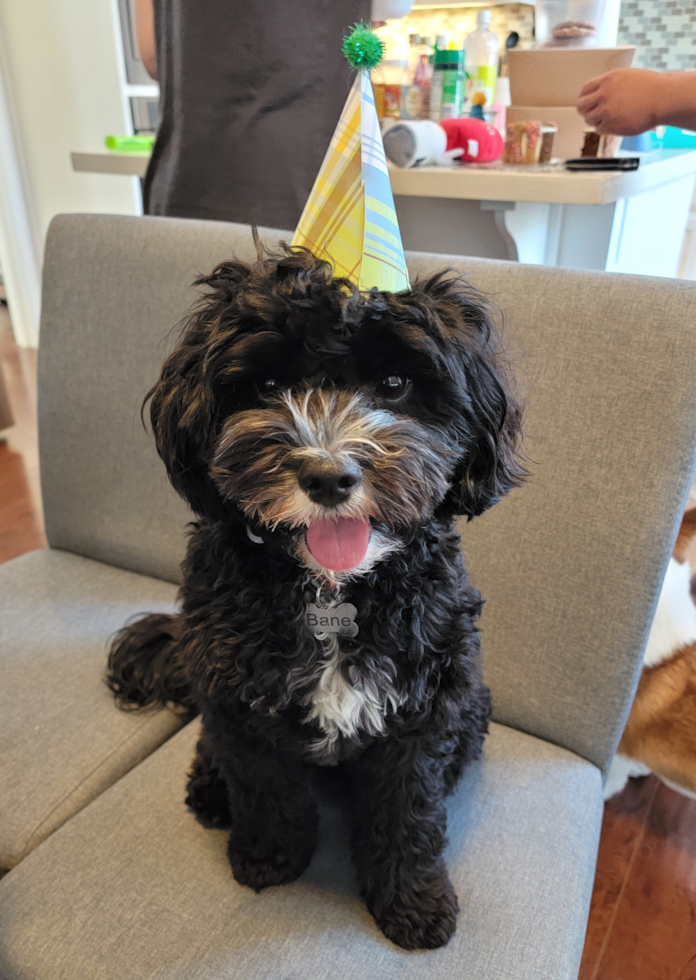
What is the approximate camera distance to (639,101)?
1.39 meters

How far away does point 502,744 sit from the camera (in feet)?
4.15

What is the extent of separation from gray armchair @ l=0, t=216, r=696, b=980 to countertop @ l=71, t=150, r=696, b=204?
1.89 feet

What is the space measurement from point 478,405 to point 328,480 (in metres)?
0.22

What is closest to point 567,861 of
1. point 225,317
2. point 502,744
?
point 502,744

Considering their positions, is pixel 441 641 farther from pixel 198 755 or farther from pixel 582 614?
pixel 198 755

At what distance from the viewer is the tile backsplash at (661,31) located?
2859 mm

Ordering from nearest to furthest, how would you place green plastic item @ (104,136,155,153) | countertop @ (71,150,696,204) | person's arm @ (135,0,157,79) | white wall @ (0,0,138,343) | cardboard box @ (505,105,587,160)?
1. countertop @ (71,150,696,204)
2. person's arm @ (135,0,157,79)
3. cardboard box @ (505,105,587,160)
4. green plastic item @ (104,136,155,153)
5. white wall @ (0,0,138,343)

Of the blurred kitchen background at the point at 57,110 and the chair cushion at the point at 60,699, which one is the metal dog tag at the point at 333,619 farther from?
the blurred kitchen background at the point at 57,110

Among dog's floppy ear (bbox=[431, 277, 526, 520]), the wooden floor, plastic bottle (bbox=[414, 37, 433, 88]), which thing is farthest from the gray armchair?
plastic bottle (bbox=[414, 37, 433, 88])

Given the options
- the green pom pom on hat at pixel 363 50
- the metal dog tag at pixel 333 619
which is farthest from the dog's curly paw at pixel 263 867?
the green pom pom on hat at pixel 363 50

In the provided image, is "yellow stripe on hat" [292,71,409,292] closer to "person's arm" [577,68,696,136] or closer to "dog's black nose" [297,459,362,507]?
"dog's black nose" [297,459,362,507]

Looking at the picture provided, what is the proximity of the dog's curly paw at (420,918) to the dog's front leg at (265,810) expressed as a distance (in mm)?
149

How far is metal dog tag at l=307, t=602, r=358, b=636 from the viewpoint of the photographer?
910mm

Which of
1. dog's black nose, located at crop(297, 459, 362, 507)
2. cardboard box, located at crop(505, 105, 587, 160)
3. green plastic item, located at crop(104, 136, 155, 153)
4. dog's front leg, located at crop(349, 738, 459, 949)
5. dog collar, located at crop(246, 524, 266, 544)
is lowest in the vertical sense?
dog's front leg, located at crop(349, 738, 459, 949)
